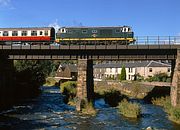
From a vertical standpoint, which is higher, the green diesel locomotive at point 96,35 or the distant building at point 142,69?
the green diesel locomotive at point 96,35

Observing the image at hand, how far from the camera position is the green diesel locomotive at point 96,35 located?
49.8 meters

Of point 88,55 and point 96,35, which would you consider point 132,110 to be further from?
point 96,35

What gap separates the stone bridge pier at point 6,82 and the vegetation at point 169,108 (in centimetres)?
2069

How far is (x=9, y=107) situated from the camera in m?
40.2

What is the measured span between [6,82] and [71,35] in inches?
507

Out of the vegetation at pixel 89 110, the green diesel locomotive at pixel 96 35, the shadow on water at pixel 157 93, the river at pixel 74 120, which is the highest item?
the green diesel locomotive at pixel 96 35

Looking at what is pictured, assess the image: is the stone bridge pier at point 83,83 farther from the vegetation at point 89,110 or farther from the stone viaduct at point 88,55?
the vegetation at point 89,110

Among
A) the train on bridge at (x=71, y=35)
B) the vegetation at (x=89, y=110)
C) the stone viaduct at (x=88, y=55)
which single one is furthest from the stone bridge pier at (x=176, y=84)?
the train on bridge at (x=71, y=35)

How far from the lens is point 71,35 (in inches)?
2010

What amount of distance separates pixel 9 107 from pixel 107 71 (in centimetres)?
7707

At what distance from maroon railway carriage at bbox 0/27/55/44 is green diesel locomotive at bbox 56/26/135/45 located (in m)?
1.79

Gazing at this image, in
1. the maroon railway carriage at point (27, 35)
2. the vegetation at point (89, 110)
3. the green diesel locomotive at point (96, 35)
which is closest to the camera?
the vegetation at point (89, 110)

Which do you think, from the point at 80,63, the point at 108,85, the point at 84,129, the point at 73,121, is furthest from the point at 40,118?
the point at 108,85

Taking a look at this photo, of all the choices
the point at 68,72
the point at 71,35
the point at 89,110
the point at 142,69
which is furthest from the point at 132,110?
the point at 68,72
